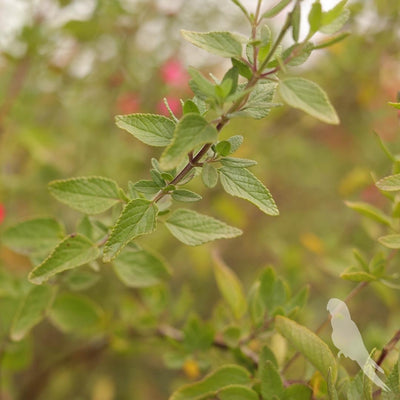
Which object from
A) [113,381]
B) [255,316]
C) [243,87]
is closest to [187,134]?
[243,87]

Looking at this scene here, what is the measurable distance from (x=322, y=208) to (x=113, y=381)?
2.58 ft

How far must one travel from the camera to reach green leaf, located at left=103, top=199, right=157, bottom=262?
39 centimetres

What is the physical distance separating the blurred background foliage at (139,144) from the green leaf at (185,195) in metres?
0.53

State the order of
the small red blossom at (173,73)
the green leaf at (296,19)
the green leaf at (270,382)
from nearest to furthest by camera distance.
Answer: the green leaf at (296,19), the green leaf at (270,382), the small red blossom at (173,73)

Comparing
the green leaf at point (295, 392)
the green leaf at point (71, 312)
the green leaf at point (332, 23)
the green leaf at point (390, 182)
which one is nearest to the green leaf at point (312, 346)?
the green leaf at point (295, 392)

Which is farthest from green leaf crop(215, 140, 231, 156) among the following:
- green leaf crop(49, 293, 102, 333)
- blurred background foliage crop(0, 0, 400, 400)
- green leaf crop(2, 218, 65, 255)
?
blurred background foliage crop(0, 0, 400, 400)

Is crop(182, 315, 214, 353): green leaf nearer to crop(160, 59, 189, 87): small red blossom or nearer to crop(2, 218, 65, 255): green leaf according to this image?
crop(2, 218, 65, 255): green leaf

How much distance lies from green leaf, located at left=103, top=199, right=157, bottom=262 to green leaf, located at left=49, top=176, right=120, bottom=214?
7 cm

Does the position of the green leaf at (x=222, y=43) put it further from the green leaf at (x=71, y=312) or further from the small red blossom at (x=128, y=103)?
the small red blossom at (x=128, y=103)

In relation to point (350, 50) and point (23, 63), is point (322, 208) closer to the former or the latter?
point (350, 50)

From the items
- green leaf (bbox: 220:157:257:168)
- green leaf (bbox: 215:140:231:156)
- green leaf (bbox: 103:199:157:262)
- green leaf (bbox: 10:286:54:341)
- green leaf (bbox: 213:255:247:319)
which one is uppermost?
green leaf (bbox: 215:140:231:156)

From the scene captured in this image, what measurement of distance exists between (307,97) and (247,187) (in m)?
0.08

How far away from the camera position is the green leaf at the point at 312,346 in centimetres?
Answer: 42

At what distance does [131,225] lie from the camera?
1.30 ft
